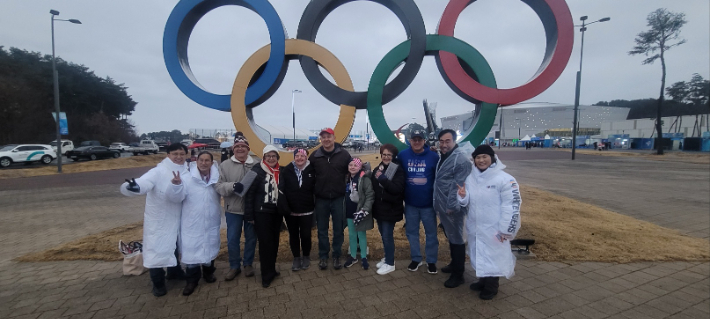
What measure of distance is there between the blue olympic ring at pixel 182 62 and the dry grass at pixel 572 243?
2337 millimetres

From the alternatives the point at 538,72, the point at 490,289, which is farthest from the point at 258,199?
the point at 538,72

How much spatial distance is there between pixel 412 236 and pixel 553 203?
5.05 meters

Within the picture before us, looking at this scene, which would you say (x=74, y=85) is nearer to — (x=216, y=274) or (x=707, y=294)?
(x=216, y=274)

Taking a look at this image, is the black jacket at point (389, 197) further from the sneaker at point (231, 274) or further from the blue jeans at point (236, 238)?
the sneaker at point (231, 274)

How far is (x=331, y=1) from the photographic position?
4691mm

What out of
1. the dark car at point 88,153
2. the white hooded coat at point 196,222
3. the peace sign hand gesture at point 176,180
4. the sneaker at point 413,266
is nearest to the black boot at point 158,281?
the white hooded coat at point 196,222

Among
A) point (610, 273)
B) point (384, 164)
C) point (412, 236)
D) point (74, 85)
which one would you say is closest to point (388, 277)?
point (412, 236)

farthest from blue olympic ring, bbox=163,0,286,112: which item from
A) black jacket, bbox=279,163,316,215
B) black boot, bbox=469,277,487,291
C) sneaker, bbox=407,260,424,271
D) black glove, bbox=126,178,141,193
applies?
black boot, bbox=469,277,487,291

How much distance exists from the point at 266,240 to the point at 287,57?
122 inches

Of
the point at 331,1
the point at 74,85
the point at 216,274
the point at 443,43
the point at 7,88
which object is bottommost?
the point at 216,274

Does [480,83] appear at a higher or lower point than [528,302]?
higher

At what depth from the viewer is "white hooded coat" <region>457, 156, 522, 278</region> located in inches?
105

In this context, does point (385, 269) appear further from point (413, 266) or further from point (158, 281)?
point (158, 281)

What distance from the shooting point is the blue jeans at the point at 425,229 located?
130 inches
